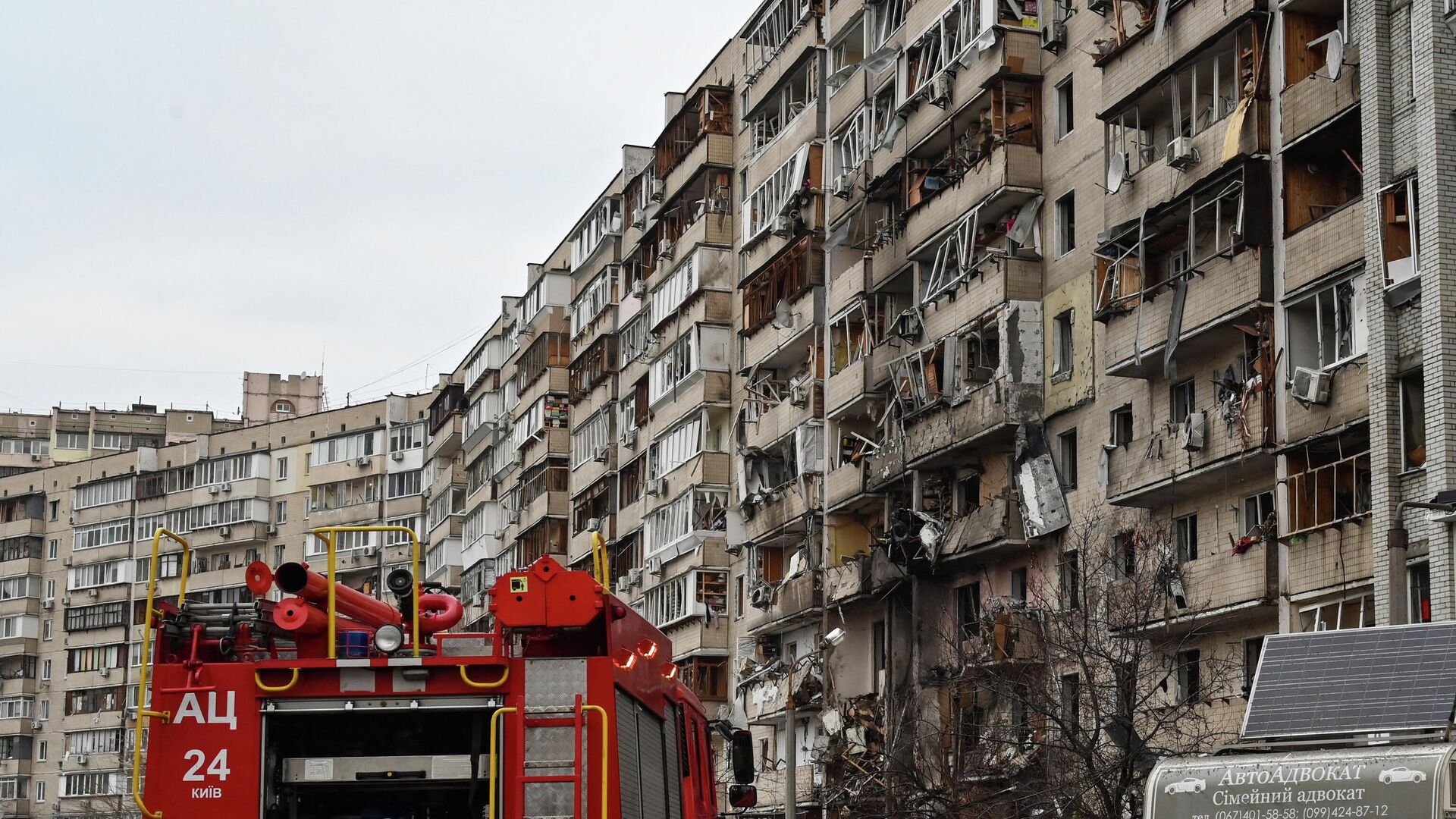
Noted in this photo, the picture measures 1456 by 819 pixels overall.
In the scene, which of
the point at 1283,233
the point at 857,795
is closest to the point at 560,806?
the point at 1283,233

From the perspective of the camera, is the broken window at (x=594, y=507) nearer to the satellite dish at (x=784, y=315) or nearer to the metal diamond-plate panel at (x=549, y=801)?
the satellite dish at (x=784, y=315)

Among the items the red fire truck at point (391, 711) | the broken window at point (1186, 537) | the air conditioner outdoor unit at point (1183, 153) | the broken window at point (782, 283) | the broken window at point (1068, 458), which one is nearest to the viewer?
the red fire truck at point (391, 711)

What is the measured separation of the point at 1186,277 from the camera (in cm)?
3238

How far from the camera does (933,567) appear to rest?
41438 millimetres

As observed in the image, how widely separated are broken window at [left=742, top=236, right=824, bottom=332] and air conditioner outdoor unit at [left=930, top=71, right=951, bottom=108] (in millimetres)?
7335

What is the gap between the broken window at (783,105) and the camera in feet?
168

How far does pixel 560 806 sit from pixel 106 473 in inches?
3830

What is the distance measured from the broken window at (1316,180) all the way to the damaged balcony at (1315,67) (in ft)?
1.22

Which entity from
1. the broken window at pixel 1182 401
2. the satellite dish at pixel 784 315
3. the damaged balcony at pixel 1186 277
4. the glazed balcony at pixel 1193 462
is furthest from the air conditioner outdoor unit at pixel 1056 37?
the satellite dish at pixel 784 315

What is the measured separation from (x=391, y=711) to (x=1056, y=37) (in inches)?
1100

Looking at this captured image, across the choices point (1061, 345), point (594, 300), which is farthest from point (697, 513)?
point (1061, 345)

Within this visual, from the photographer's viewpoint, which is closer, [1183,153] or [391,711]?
[391,711]

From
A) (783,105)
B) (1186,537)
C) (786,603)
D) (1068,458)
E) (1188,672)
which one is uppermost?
(783,105)

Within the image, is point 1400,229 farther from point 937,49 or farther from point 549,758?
point 549,758
